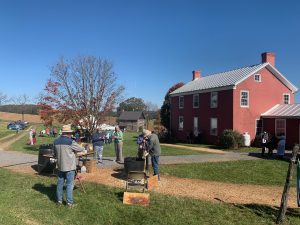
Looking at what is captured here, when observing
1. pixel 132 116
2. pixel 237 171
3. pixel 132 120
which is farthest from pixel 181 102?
pixel 132 116

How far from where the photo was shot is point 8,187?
11602mm

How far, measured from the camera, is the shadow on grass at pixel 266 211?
9062 mm

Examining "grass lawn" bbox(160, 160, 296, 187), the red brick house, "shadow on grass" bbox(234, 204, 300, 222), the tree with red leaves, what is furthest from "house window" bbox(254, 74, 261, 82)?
"shadow on grass" bbox(234, 204, 300, 222)

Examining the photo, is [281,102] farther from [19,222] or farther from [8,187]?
[19,222]

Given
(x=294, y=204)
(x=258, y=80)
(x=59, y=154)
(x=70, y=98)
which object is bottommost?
(x=294, y=204)

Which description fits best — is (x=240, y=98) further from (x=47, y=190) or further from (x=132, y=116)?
(x=132, y=116)

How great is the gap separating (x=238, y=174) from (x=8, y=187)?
8788 millimetres

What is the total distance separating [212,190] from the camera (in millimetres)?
11773

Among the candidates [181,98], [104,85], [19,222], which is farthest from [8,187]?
[181,98]

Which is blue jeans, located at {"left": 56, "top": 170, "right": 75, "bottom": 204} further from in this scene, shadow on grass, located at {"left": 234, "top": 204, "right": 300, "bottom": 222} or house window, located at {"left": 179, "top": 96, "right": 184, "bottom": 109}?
house window, located at {"left": 179, "top": 96, "right": 184, "bottom": 109}

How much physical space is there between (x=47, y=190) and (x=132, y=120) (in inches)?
2968

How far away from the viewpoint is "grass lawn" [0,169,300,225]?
327 inches

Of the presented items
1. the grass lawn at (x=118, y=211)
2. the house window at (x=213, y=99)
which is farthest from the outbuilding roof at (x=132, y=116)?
the grass lawn at (x=118, y=211)

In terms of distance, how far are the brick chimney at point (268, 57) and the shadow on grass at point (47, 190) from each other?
2494 cm
